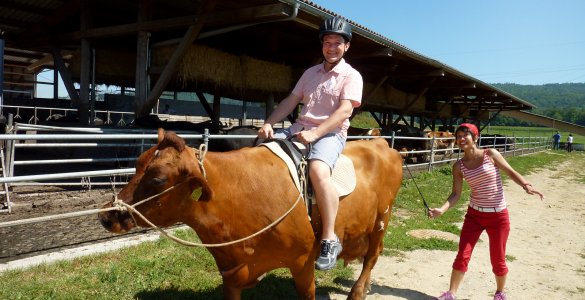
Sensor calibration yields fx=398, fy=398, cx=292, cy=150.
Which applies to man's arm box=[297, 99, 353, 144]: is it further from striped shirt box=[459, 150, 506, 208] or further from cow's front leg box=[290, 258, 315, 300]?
striped shirt box=[459, 150, 506, 208]

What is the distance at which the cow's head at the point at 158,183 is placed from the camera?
77.7 inches

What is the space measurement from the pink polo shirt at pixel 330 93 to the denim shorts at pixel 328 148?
9 cm

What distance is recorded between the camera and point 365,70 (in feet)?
42.5

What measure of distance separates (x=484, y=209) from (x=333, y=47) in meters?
2.09

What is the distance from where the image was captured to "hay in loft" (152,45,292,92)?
7.61m

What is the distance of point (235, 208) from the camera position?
2.27 metres

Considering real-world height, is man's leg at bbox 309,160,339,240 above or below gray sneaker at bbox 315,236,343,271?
above

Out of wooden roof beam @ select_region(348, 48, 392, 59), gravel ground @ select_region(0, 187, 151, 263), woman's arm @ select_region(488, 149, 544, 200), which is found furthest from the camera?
wooden roof beam @ select_region(348, 48, 392, 59)

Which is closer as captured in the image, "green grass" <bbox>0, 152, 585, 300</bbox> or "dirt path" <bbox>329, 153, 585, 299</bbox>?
"green grass" <bbox>0, 152, 585, 300</bbox>

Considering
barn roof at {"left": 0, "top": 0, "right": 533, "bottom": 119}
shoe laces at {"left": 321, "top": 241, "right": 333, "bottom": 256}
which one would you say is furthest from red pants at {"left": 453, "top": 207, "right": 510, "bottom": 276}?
barn roof at {"left": 0, "top": 0, "right": 533, "bottom": 119}

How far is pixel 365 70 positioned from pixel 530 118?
32990 mm

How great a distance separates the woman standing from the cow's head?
239 centimetres

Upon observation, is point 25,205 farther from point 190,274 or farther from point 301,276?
point 301,276

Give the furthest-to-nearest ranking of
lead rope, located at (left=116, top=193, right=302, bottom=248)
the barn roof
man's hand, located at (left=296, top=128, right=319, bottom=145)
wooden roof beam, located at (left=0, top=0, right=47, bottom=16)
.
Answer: wooden roof beam, located at (left=0, top=0, right=47, bottom=16) → the barn roof → man's hand, located at (left=296, top=128, right=319, bottom=145) → lead rope, located at (left=116, top=193, right=302, bottom=248)
